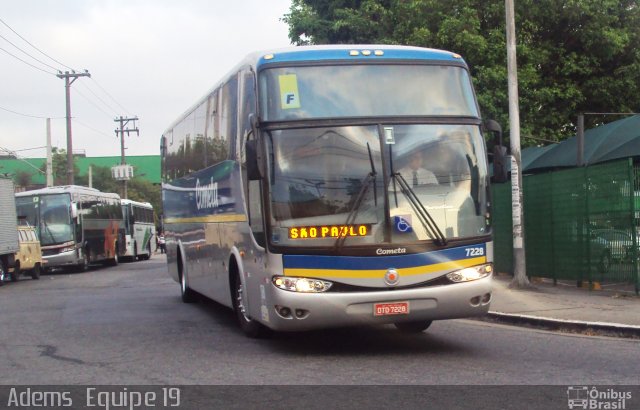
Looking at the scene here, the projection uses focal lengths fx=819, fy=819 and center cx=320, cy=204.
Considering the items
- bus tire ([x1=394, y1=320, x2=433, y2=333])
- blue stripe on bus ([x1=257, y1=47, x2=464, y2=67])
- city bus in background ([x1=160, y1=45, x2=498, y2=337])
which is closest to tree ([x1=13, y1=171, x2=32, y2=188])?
bus tire ([x1=394, y1=320, x2=433, y2=333])

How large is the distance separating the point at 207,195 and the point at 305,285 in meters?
4.42

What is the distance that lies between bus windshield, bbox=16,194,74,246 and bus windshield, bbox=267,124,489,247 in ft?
76.2

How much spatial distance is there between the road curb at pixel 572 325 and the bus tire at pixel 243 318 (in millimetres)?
3766

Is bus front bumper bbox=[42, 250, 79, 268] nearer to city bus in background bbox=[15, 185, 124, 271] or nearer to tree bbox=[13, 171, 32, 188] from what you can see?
city bus in background bbox=[15, 185, 124, 271]

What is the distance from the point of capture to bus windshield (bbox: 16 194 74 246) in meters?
30.3

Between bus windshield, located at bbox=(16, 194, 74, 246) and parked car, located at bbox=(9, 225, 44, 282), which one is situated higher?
bus windshield, located at bbox=(16, 194, 74, 246)

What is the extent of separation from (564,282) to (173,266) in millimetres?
8111

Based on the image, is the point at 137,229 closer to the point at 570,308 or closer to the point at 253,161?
the point at 570,308

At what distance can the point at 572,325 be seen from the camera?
35.8 ft

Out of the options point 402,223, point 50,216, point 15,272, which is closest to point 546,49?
point 402,223

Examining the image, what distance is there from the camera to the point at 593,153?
1880cm

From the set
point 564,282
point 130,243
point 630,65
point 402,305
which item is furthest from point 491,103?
point 130,243

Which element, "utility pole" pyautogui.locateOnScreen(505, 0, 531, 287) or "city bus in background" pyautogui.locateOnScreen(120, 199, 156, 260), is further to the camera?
"city bus in background" pyautogui.locateOnScreen(120, 199, 156, 260)

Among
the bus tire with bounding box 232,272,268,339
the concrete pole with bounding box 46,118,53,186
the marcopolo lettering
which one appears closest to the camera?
the bus tire with bounding box 232,272,268,339
